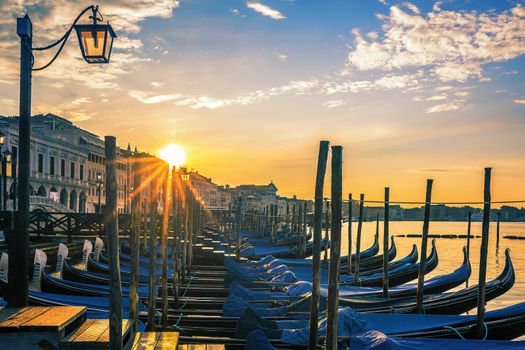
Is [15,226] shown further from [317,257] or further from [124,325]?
[317,257]

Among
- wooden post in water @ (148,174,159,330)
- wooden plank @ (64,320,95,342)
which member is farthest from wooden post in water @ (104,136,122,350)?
wooden post in water @ (148,174,159,330)

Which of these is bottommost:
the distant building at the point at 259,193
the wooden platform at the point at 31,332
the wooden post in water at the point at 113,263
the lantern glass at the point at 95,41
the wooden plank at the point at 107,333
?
A: the distant building at the point at 259,193

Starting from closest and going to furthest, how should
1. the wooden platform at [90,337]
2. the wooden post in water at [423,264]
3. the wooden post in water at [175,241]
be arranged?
the wooden platform at [90,337], the wooden post in water at [423,264], the wooden post in water at [175,241]

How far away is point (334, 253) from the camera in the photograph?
5.97m

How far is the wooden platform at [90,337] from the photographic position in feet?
14.3

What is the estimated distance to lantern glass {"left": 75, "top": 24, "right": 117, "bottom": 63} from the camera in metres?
4.84

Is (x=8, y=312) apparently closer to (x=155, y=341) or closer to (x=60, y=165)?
(x=155, y=341)

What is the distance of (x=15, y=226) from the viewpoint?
5.02 m

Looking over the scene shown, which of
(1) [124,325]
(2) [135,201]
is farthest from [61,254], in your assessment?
(1) [124,325]

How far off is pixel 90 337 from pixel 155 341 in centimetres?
83

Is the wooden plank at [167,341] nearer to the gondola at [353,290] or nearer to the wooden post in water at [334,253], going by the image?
the wooden post in water at [334,253]

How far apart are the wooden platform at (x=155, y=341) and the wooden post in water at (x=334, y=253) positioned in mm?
1833

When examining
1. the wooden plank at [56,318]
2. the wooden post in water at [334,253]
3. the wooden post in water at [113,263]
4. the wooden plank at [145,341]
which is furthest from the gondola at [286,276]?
the wooden post in water at [113,263]

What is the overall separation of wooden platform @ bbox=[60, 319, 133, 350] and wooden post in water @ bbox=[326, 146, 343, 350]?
2.35 meters
